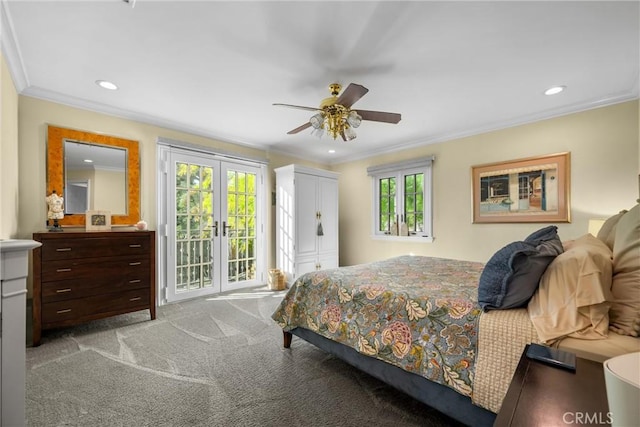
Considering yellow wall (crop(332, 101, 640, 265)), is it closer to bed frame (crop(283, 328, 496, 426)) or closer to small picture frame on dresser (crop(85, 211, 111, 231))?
bed frame (crop(283, 328, 496, 426))

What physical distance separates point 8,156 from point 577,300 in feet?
13.2

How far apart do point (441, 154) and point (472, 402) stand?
3.71m

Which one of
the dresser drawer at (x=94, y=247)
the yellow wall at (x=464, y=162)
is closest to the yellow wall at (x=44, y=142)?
the yellow wall at (x=464, y=162)

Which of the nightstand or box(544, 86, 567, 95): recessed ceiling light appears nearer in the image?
the nightstand

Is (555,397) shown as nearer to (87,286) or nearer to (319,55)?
(319,55)

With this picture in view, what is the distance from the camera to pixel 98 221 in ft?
9.91

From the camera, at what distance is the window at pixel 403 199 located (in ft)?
14.7

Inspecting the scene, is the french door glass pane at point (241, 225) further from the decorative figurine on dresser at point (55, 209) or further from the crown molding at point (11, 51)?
the crown molding at point (11, 51)

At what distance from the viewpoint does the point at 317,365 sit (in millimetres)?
2168

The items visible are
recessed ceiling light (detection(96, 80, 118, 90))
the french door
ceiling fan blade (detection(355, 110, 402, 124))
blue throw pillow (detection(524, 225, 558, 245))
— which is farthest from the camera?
the french door

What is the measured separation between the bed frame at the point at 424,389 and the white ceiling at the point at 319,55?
224 cm

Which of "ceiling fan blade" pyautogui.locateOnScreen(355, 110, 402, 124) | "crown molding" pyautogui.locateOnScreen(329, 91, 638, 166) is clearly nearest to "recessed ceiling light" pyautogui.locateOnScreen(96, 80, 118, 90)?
"ceiling fan blade" pyautogui.locateOnScreen(355, 110, 402, 124)

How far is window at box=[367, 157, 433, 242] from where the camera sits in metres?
4.47

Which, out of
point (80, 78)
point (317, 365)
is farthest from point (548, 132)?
point (80, 78)
